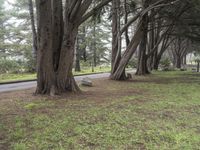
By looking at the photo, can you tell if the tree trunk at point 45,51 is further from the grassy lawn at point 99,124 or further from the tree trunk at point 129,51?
the tree trunk at point 129,51

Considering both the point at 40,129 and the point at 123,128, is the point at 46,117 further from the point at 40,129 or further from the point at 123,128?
the point at 123,128

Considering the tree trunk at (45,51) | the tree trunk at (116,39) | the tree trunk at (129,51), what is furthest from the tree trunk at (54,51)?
the tree trunk at (116,39)

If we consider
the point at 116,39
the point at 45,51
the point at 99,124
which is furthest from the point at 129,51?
the point at 99,124

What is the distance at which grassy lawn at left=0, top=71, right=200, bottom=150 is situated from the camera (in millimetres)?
3666

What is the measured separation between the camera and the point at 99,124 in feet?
15.2

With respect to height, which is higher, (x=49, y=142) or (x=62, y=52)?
(x=62, y=52)

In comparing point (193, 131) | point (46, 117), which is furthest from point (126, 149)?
point (46, 117)

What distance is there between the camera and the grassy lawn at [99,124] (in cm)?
367

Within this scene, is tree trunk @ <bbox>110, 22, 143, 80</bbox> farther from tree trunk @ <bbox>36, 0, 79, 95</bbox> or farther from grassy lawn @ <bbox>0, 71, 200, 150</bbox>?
grassy lawn @ <bbox>0, 71, 200, 150</bbox>

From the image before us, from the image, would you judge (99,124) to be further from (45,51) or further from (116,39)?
(116,39)

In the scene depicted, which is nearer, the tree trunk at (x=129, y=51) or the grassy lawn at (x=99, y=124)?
the grassy lawn at (x=99, y=124)

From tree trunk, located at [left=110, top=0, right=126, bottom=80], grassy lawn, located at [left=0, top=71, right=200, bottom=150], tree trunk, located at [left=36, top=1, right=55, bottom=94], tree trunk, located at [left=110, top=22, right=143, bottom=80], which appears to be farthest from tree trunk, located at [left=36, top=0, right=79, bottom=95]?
tree trunk, located at [left=110, top=0, right=126, bottom=80]

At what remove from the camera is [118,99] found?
24.3ft

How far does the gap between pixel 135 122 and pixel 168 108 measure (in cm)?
173
